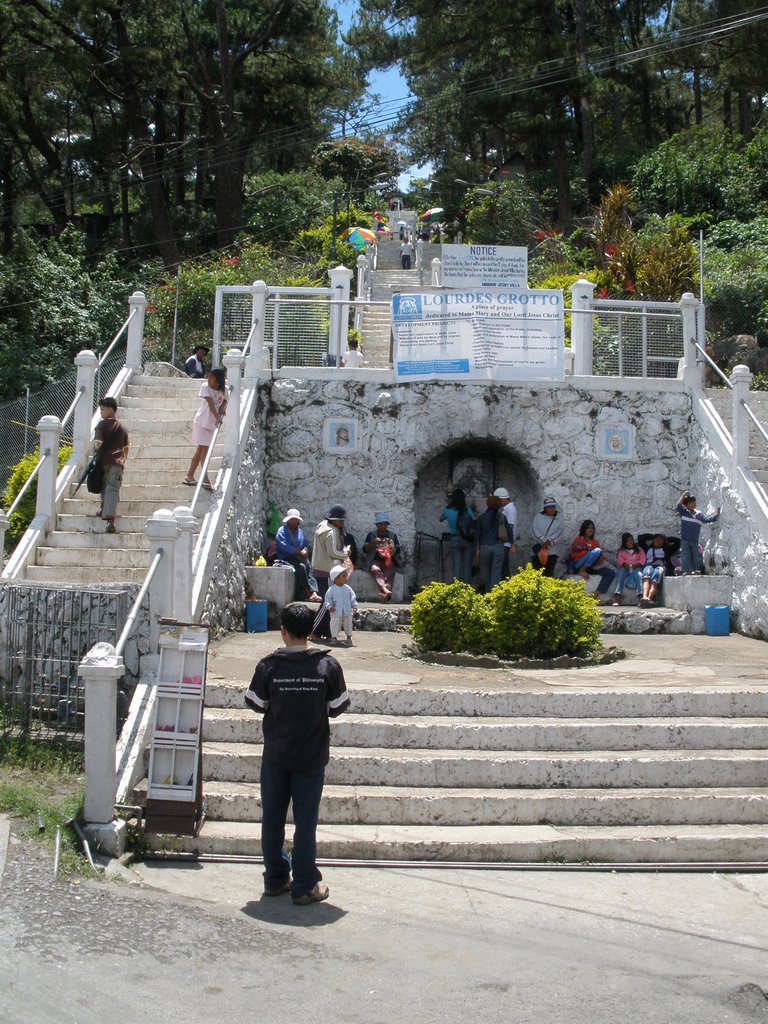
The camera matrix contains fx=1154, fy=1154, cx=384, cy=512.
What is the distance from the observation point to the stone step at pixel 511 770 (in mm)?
8219

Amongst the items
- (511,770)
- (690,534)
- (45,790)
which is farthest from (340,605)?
(690,534)

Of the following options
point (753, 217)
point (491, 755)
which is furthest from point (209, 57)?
point (491, 755)

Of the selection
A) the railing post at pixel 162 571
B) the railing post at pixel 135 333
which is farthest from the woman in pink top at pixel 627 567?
the railing post at pixel 162 571

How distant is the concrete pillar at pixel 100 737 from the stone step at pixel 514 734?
1538 millimetres

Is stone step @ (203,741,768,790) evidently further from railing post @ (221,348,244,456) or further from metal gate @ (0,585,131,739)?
railing post @ (221,348,244,456)

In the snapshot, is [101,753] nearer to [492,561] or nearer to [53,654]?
[53,654]

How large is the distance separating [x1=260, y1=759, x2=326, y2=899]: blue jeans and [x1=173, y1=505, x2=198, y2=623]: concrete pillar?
126 inches

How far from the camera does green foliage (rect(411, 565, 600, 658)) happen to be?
1113 centimetres

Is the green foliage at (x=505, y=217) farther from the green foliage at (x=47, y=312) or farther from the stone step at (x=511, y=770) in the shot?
the stone step at (x=511, y=770)

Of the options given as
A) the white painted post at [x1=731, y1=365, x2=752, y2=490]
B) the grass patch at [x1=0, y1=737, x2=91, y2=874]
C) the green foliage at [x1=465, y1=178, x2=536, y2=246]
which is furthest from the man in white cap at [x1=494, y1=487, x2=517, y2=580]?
the green foliage at [x1=465, y1=178, x2=536, y2=246]

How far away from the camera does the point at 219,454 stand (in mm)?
14453

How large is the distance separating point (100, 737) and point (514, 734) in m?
3.21

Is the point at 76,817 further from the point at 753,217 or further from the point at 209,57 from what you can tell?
the point at 209,57

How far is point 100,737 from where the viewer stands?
7117mm
